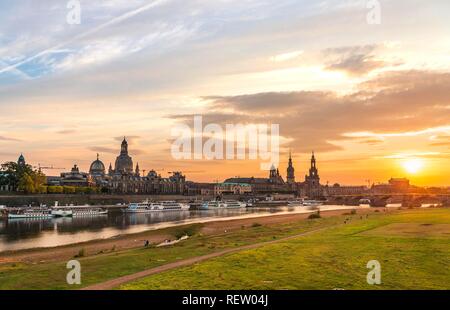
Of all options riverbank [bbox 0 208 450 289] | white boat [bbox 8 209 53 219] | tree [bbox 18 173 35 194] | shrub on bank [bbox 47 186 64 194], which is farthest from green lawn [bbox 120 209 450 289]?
shrub on bank [bbox 47 186 64 194]

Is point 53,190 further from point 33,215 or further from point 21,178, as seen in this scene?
point 33,215

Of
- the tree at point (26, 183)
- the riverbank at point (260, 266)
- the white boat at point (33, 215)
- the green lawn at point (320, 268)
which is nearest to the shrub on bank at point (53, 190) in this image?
the tree at point (26, 183)

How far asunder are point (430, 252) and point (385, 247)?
3565 mm

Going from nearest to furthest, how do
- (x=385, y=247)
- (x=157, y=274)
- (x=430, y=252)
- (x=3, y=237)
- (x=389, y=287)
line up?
(x=389, y=287)
(x=157, y=274)
(x=430, y=252)
(x=385, y=247)
(x=3, y=237)

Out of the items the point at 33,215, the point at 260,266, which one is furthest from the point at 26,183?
the point at 260,266

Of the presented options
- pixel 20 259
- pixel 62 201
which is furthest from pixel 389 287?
pixel 62 201

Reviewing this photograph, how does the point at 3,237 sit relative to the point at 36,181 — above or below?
below

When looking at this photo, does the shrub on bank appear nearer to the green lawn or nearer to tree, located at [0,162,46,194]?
tree, located at [0,162,46,194]

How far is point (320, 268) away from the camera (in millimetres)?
23969

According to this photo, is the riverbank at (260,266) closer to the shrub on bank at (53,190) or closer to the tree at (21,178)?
the tree at (21,178)

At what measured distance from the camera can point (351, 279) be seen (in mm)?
21422
